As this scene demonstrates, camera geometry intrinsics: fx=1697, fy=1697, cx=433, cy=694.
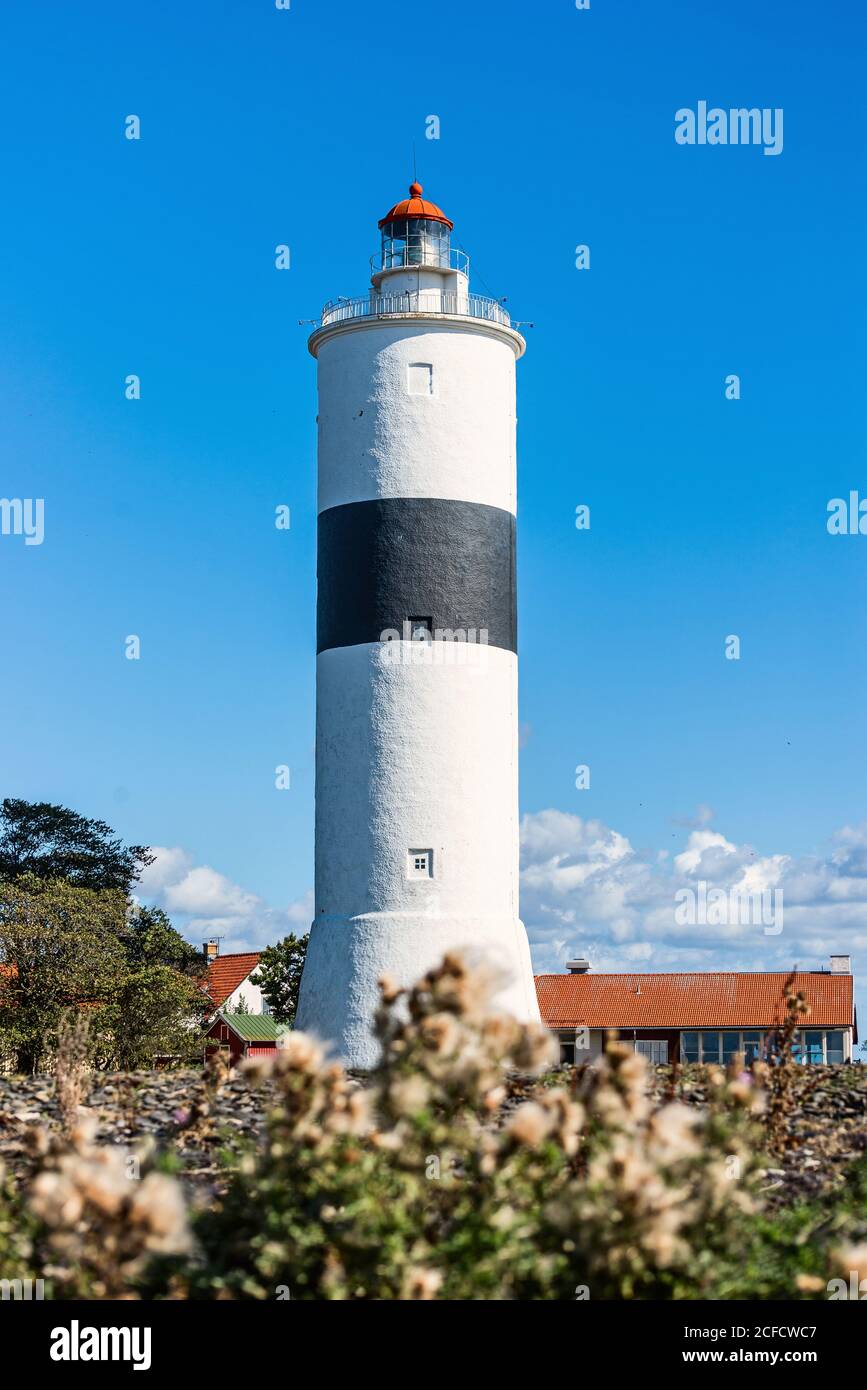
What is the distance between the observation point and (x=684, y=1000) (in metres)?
50.3

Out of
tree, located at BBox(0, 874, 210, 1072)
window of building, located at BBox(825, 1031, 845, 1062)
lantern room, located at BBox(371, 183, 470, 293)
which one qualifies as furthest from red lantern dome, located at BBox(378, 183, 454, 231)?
window of building, located at BBox(825, 1031, 845, 1062)

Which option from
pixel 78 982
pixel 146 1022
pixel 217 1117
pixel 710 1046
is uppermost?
pixel 78 982

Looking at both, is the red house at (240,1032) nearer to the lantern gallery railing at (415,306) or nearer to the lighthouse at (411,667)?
the lighthouse at (411,667)

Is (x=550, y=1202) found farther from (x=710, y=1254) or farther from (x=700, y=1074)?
(x=700, y=1074)

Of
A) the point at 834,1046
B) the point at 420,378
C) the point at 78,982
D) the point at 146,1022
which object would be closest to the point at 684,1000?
the point at 834,1046

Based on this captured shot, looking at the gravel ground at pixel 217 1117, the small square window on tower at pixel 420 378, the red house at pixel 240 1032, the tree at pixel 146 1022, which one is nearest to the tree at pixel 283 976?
the tree at pixel 146 1022

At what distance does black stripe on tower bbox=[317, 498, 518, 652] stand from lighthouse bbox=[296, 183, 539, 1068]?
0.08 feet

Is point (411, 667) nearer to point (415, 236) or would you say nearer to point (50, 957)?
point (415, 236)

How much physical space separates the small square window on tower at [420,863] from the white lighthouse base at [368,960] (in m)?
0.54

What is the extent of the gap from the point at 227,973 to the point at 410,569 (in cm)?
4276

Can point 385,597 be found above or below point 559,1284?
above
